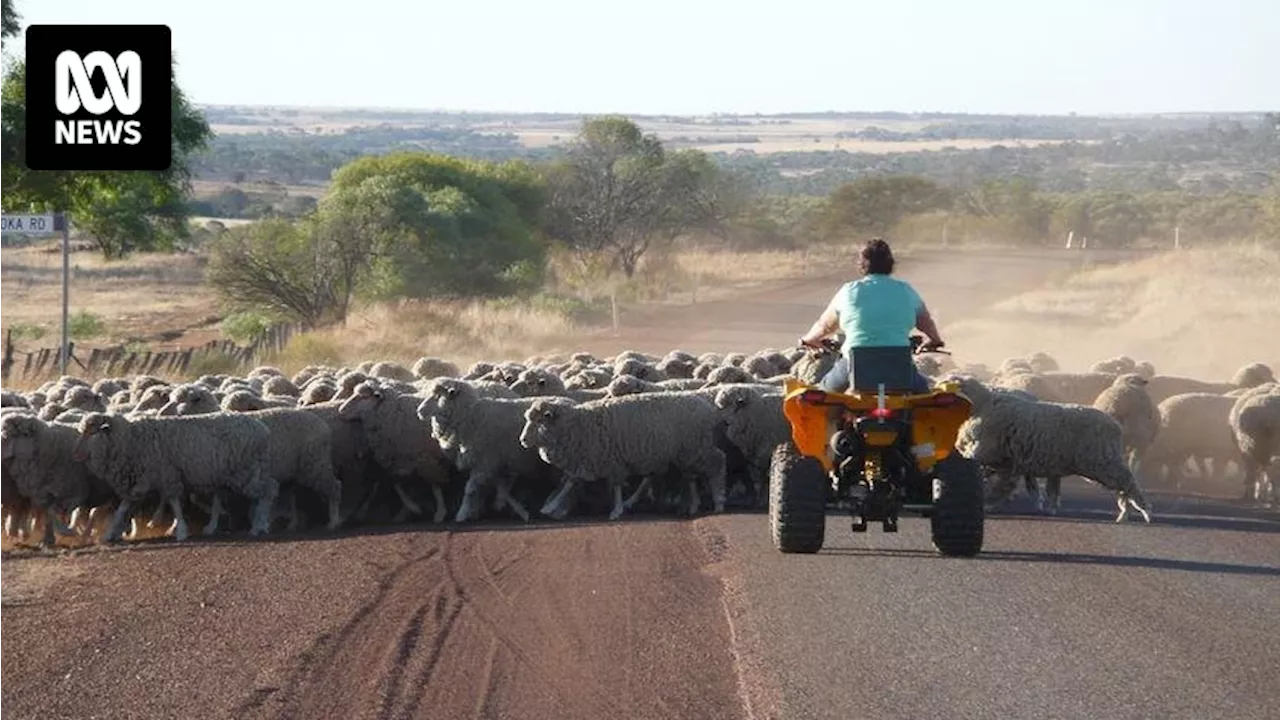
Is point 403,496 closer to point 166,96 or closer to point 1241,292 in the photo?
point 166,96

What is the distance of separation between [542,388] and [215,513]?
151 inches

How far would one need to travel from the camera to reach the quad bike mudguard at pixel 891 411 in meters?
13.1

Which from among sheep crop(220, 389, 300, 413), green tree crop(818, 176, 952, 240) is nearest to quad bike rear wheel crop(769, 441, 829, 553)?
sheep crop(220, 389, 300, 413)

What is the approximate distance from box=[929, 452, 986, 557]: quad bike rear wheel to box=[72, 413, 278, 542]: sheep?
704 centimetres

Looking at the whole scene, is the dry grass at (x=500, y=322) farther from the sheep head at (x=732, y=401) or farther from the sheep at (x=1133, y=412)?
the sheep head at (x=732, y=401)

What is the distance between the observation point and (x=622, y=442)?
61.3 ft

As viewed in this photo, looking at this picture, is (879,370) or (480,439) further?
(480,439)

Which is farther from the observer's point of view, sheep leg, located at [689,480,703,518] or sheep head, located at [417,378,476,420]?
sheep head, located at [417,378,476,420]

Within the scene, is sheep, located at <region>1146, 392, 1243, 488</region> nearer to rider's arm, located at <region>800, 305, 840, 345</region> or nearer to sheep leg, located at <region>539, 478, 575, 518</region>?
sheep leg, located at <region>539, 478, 575, 518</region>

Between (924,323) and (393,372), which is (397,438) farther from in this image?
(924,323)

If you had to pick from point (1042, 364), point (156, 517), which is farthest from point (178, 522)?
point (1042, 364)

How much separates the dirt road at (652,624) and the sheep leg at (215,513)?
1427mm

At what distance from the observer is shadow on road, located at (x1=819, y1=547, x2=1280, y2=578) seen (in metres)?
14.6

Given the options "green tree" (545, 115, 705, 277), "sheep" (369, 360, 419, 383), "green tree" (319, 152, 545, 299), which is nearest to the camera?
"sheep" (369, 360, 419, 383)
